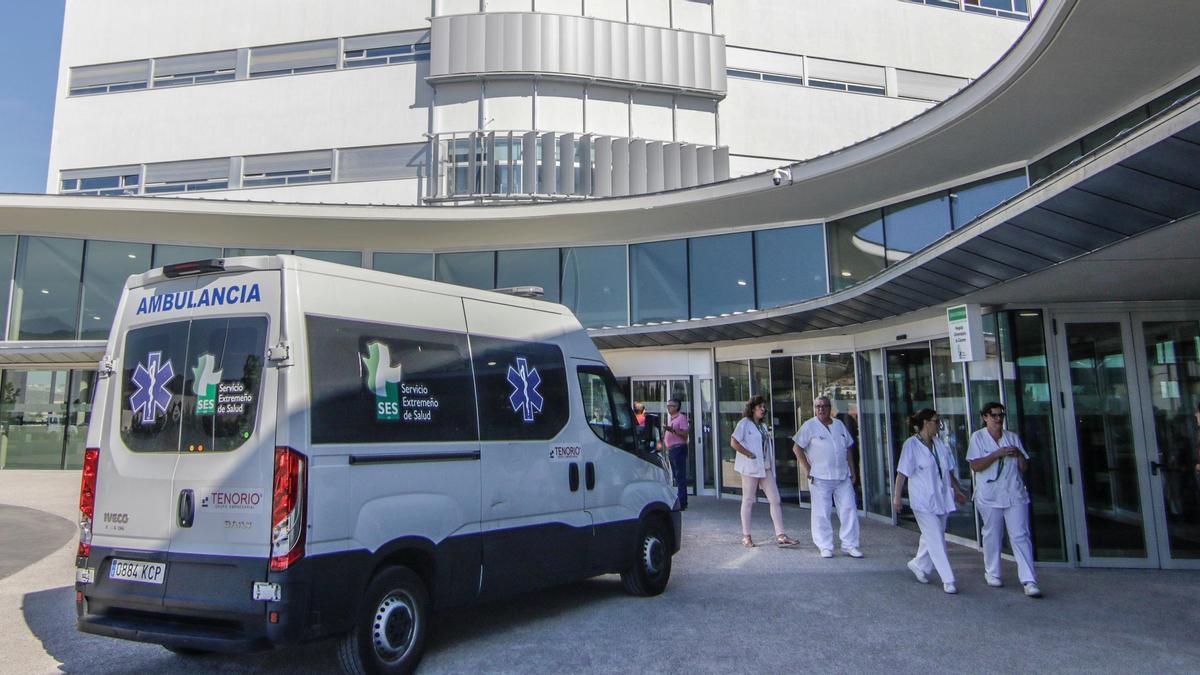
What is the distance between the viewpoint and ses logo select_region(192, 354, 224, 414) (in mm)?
4570

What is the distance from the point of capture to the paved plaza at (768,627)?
17.0ft

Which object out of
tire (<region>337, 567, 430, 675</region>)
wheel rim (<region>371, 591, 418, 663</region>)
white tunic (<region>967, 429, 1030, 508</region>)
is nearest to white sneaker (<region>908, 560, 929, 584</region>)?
white tunic (<region>967, 429, 1030, 508</region>)

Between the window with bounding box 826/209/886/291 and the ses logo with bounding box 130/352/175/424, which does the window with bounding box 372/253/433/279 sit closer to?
the window with bounding box 826/209/886/291

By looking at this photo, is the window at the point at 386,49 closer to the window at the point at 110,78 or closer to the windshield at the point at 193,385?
the window at the point at 110,78

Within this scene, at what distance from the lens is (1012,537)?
283 inches

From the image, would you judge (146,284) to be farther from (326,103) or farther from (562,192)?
(326,103)

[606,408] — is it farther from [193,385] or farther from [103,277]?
[103,277]

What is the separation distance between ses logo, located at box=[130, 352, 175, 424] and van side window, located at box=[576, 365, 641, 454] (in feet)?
10.7

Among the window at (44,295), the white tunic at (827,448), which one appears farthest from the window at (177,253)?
the white tunic at (827,448)

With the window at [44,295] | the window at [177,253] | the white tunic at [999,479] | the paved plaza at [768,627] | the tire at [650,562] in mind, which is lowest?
the paved plaza at [768,627]

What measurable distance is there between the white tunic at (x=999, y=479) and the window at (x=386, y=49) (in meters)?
18.1

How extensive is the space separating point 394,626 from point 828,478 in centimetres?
605

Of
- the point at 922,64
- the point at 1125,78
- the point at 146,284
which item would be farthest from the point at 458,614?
the point at 922,64

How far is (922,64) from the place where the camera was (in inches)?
930
